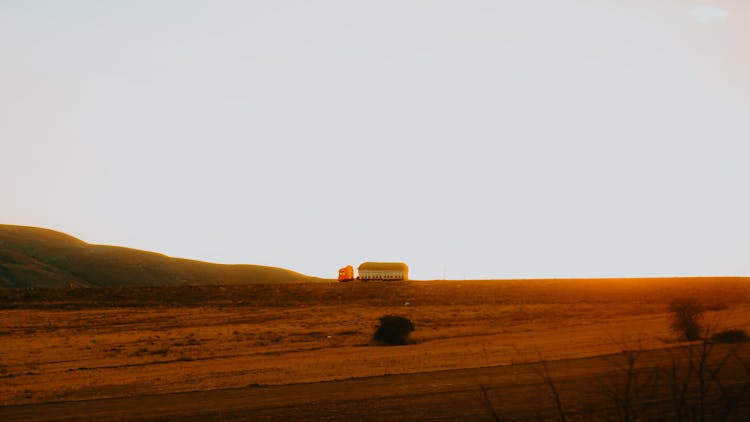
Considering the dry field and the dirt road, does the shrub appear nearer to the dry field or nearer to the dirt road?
the dry field

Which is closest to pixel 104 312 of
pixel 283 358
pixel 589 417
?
pixel 283 358

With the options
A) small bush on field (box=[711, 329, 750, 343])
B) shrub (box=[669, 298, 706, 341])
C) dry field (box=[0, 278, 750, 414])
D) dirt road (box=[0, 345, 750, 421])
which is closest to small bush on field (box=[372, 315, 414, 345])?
dry field (box=[0, 278, 750, 414])

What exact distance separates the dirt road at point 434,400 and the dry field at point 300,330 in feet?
4.46

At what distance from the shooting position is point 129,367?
34594 millimetres

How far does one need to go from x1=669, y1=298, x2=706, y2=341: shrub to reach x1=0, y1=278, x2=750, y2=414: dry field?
0.91m

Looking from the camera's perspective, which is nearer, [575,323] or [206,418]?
[206,418]

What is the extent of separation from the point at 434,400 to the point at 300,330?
91.9 ft

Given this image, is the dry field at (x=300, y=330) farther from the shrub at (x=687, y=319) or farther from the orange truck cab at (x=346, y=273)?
the orange truck cab at (x=346, y=273)

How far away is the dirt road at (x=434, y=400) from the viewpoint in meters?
17.6

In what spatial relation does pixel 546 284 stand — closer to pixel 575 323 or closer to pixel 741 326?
pixel 575 323


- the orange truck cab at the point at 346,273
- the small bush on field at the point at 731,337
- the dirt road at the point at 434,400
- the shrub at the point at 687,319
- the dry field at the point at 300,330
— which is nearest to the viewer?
the dirt road at the point at 434,400

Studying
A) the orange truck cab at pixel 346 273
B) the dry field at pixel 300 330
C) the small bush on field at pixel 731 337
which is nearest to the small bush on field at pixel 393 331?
the dry field at pixel 300 330

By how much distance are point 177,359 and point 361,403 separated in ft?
62.2

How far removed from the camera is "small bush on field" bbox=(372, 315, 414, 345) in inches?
1613
